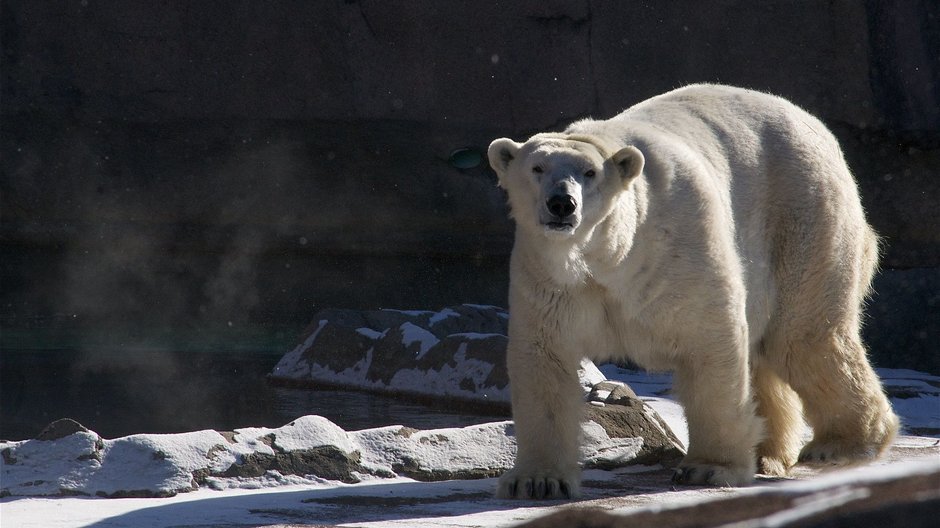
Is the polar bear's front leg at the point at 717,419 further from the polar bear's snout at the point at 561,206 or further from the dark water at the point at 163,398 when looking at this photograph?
the dark water at the point at 163,398

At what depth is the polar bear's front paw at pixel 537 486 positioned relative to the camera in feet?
10.9

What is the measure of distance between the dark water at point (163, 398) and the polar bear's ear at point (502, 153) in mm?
1607

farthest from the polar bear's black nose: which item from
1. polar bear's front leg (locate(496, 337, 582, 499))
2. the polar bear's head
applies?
polar bear's front leg (locate(496, 337, 582, 499))

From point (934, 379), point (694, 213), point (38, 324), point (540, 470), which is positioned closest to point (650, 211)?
→ point (694, 213)

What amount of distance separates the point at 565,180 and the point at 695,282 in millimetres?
543

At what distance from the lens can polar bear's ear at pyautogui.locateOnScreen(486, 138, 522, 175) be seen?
11.5ft

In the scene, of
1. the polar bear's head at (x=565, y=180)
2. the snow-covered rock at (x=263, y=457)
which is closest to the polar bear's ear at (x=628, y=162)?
the polar bear's head at (x=565, y=180)

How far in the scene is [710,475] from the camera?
3508 mm

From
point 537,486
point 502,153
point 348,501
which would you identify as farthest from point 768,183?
point 348,501

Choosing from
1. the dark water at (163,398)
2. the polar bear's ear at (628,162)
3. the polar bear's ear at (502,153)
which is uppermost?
the polar bear's ear at (502,153)

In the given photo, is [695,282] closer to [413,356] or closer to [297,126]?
[413,356]

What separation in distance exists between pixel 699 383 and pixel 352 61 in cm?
602

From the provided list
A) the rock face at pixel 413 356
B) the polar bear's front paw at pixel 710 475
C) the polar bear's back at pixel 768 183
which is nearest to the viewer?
the polar bear's front paw at pixel 710 475

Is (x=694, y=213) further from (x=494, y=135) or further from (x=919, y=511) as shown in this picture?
(x=494, y=135)
